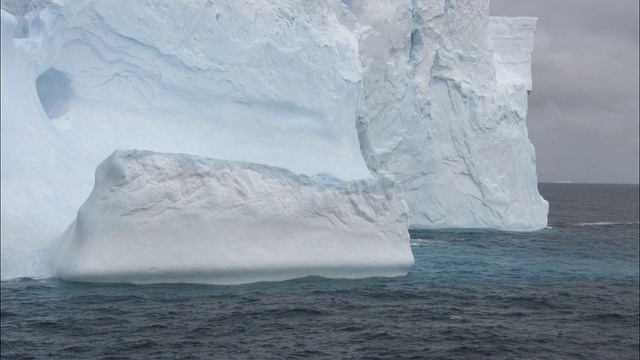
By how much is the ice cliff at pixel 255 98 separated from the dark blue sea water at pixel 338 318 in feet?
7.38

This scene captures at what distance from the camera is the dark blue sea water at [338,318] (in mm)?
8164

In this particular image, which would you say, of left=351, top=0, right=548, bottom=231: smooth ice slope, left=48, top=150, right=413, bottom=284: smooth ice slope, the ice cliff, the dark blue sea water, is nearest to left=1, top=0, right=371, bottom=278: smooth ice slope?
the ice cliff

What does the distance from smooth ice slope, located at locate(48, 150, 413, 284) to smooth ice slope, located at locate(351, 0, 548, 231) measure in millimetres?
6154

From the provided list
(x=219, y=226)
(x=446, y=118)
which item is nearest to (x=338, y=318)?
(x=219, y=226)

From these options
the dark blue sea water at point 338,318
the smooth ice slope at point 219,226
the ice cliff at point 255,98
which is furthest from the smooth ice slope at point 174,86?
the dark blue sea water at point 338,318

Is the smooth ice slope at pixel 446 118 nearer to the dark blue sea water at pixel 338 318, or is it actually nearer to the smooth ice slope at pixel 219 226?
the smooth ice slope at pixel 219 226

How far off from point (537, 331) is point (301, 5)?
8.78 meters

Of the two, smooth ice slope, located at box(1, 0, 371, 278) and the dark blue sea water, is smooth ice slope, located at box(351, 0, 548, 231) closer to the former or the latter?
smooth ice slope, located at box(1, 0, 371, 278)

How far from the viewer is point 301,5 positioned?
1581 cm

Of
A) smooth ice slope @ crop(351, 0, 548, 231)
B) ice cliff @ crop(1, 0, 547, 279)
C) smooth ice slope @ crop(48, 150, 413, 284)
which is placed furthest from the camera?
smooth ice slope @ crop(351, 0, 548, 231)

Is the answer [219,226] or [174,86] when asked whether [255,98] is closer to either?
[174,86]

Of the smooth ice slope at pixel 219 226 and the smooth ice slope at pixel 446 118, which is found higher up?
the smooth ice slope at pixel 446 118

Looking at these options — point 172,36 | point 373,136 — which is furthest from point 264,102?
point 373,136

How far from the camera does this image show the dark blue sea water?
816cm
